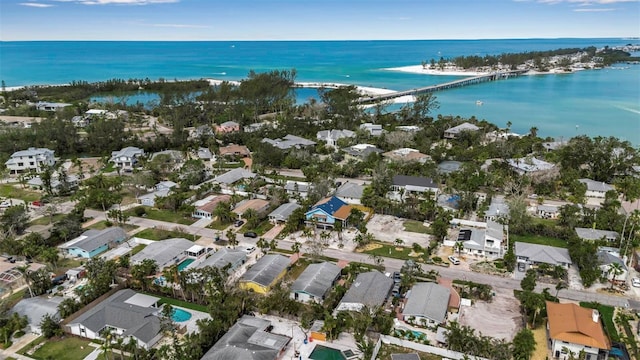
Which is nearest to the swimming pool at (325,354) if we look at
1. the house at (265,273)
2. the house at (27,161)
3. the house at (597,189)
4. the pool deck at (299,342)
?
the pool deck at (299,342)

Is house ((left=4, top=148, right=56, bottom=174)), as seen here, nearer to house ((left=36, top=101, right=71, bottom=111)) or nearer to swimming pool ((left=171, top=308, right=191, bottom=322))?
swimming pool ((left=171, top=308, right=191, bottom=322))

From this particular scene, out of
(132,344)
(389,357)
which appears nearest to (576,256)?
(389,357)

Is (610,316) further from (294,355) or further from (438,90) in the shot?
(438,90)

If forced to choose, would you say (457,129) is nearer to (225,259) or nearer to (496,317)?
(496,317)

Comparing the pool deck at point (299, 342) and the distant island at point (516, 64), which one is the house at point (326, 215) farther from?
the distant island at point (516, 64)

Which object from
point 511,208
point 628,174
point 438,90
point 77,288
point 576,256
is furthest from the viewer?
point 438,90

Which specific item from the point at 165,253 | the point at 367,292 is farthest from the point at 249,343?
the point at 165,253
